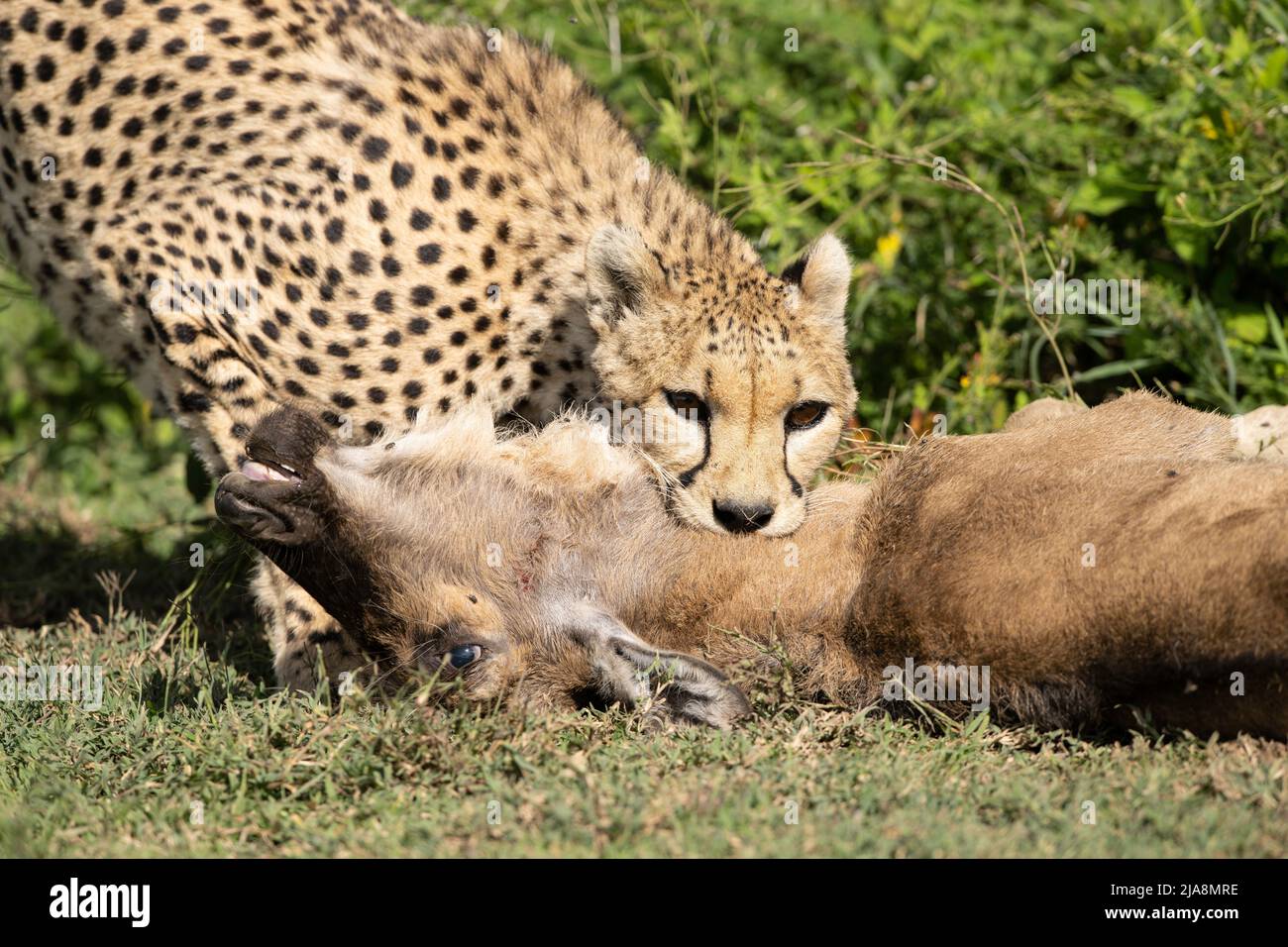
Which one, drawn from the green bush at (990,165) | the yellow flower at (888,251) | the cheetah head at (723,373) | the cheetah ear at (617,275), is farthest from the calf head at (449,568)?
the yellow flower at (888,251)

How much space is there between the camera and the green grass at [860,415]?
10.2ft

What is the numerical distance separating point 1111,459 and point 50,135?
10.8 feet

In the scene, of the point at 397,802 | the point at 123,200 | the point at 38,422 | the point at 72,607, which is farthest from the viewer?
the point at 38,422

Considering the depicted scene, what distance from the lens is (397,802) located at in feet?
10.5

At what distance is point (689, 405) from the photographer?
164 inches

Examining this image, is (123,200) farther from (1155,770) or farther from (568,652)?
(1155,770)

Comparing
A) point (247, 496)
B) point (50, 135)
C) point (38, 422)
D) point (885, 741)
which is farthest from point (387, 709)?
point (38, 422)

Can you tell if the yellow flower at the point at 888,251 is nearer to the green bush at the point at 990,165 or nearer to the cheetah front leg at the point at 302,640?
the green bush at the point at 990,165

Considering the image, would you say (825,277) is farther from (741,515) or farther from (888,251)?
(888,251)

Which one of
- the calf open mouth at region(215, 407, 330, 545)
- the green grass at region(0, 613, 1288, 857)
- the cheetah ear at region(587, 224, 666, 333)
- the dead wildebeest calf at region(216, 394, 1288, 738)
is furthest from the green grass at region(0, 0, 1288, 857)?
the cheetah ear at region(587, 224, 666, 333)

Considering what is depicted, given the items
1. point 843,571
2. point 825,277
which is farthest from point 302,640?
point 825,277

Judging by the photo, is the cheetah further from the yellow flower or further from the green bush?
the yellow flower

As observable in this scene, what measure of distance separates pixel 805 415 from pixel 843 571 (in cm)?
54

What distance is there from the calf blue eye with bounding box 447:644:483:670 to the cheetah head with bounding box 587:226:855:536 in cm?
71
